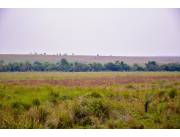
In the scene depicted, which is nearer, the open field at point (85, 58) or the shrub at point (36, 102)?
the shrub at point (36, 102)

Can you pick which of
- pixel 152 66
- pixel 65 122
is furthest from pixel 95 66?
pixel 65 122

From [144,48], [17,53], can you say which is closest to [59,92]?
[17,53]

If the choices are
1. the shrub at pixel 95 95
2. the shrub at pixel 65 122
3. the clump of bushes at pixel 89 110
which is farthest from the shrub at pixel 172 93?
the shrub at pixel 65 122

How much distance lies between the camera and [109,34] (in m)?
5.84

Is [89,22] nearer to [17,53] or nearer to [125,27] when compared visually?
[125,27]

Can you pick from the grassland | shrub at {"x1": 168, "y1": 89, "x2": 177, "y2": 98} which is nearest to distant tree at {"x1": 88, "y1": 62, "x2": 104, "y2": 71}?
the grassland

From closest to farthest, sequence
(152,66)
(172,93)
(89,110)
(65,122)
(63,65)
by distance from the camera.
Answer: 1. (65,122)
2. (89,110)
3. (172,93)
4. (152,66)
5. (63,65)

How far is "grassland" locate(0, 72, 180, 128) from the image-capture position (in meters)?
5.35

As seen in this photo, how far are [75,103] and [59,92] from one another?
0.39m

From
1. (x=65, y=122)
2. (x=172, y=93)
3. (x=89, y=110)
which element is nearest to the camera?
(x=65, y=122)

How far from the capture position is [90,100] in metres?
5.54

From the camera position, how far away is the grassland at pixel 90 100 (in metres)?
5.35

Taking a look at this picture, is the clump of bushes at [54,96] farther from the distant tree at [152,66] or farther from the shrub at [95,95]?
the distant tree at [152,66]

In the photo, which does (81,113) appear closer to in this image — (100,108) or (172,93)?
(100,108)
